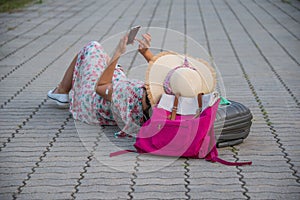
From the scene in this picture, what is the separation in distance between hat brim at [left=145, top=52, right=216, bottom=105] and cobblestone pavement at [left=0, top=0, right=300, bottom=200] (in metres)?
0.47

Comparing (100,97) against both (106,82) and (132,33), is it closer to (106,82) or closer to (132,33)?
(106,82)

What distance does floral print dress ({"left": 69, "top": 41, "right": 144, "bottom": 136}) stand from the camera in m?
4.73

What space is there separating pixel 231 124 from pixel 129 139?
Answer: 843mm

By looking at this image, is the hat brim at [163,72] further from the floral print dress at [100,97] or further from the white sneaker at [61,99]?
the white sneaker at [61,99]

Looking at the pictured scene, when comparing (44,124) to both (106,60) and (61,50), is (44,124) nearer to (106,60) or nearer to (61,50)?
(106,60)

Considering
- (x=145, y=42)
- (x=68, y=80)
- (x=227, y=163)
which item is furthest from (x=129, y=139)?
(x=68, y=80)

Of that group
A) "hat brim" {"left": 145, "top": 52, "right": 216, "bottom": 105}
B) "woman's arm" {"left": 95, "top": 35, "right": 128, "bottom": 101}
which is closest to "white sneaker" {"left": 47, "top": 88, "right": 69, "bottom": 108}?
"woman's arm" {"left": 95, "top": 35, "right": 128, "bottom": 101}

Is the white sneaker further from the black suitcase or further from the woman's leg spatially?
the black suitcase

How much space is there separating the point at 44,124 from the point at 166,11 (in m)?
7.82

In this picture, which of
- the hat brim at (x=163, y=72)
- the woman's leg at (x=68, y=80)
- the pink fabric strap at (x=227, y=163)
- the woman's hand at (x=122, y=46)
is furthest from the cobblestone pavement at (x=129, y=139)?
the woman's hand at (x=122, y=46)

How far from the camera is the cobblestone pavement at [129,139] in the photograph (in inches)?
153

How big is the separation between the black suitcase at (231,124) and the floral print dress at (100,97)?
0.64 metres

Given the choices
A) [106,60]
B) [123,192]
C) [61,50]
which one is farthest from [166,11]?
[123,192]

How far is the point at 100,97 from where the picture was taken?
505 centimetres
